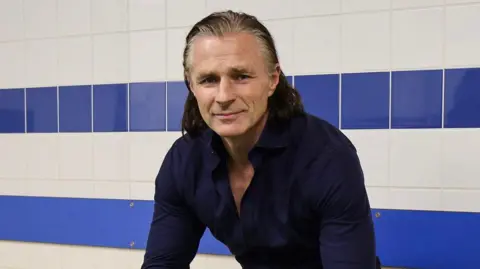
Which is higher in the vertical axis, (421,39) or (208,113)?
(421,39)

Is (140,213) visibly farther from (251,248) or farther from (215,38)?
(215,38)

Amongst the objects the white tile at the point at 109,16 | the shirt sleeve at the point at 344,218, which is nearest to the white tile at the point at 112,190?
the white tile at the point at 109,16

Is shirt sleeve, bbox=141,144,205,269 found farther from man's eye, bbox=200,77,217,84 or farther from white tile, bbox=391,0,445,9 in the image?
white tile, bbox=391,0,445,9

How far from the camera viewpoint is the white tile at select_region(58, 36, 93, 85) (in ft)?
4.88

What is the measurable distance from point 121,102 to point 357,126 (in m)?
0.67

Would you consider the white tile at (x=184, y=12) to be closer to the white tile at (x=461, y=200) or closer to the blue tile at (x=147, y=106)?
the blue tile at (x=147, y=106)

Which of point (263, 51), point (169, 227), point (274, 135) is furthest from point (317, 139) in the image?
point (169, 227)

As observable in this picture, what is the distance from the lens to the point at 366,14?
1208 millimetres

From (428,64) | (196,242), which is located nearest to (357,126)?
(428,64)

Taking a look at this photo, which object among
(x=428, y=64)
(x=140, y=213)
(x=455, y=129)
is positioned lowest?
(x=140, y=213)

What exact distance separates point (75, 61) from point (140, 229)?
0.54 meters

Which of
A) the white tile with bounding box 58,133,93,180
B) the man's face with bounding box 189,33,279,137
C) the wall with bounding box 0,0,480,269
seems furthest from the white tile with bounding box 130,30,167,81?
the man's face with bounding box 189,33,279,137

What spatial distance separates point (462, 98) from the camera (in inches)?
45.0

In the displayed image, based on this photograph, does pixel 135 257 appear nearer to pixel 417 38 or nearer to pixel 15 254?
pixel 15 254
